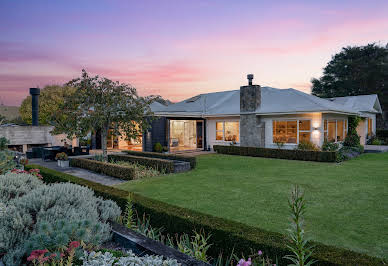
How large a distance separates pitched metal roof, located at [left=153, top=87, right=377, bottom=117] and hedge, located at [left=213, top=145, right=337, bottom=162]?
237 cm

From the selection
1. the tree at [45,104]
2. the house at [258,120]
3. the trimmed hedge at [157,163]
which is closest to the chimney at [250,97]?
the house at [258,120]

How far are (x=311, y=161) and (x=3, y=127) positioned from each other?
58.8ft

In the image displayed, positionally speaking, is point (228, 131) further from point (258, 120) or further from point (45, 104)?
point (45, 104)

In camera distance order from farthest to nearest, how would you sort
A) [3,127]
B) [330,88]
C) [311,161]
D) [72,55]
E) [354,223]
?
[330,88], [72,55], [3,127], [311,161], [354,223]

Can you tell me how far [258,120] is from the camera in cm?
1670

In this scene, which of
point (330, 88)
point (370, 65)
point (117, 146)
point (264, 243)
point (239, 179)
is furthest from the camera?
point (330, 88)

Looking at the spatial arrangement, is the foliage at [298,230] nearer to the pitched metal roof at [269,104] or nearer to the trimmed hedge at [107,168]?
the trimmed hedge at [107,168]

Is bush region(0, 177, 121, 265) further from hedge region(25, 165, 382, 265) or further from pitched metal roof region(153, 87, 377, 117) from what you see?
pitched metal roof region(153, 87, 377, 117)

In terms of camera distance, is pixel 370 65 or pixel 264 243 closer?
pixel 264 243

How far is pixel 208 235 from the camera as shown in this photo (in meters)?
3.14

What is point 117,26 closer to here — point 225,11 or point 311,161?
point 225,11

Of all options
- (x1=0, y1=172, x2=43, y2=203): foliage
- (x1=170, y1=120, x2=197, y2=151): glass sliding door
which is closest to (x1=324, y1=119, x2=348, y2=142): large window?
(x1=170, y1=120, x2=197, y2=151): glass sliding door

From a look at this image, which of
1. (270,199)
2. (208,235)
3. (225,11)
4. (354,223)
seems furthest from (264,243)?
(225,11)

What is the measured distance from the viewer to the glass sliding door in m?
20.9
